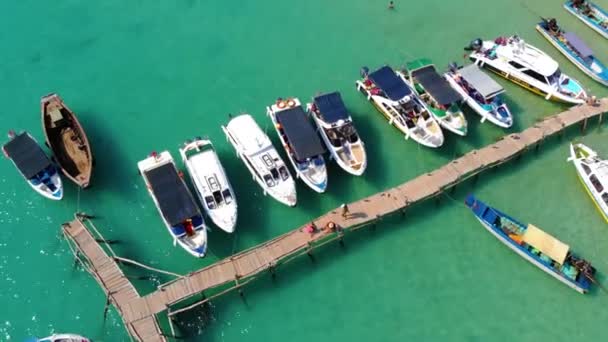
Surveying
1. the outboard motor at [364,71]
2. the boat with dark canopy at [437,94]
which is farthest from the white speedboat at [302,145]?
the boat with dark canopy at [437,94]

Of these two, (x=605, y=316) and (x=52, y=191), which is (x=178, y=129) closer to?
(x=52, y=191)

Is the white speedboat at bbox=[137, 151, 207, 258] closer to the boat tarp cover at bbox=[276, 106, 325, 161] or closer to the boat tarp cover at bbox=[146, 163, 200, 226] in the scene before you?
the boat tarp cover at bbox=[146, 163, 200, 226]

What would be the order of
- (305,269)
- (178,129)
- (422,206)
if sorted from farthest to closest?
(178,129) < (422,206) < (305,269)

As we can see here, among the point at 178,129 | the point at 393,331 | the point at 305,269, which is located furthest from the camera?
the point at 178,129

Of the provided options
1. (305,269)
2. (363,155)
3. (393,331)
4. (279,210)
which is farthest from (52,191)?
(393,331)

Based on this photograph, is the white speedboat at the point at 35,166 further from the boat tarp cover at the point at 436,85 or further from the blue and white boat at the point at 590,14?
the blue and white boat at the point at 590,14

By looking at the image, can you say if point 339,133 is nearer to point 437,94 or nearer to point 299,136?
point 299,136

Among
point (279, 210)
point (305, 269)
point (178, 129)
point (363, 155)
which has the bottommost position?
point (305, 269)

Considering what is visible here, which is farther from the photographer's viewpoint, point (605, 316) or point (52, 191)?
point (52, 191)
